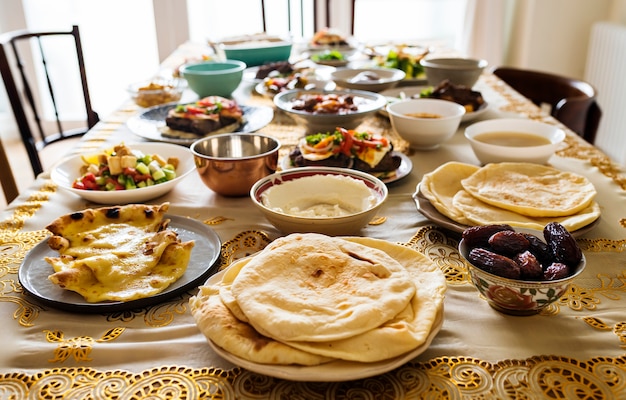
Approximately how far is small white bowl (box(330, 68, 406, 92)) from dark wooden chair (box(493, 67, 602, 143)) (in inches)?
26.9

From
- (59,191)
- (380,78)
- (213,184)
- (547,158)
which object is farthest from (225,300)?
(380,78)

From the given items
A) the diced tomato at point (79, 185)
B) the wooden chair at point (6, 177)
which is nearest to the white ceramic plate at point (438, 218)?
the diced tomato at point (79, 185)

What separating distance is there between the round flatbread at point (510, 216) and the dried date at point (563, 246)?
0.48ft

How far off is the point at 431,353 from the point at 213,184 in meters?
0.76

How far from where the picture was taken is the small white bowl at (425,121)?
1.68m

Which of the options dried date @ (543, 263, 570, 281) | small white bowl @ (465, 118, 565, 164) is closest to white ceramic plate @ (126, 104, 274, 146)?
small white bowl @ (465, 118, 565, 164)

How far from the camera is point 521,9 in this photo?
4312 mm

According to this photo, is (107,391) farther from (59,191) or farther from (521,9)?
(521,9)

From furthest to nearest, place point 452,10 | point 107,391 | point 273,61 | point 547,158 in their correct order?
point 452,10 < point 273,61 < point 547,158 < point 107,391

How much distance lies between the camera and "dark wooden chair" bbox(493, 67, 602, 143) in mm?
2252

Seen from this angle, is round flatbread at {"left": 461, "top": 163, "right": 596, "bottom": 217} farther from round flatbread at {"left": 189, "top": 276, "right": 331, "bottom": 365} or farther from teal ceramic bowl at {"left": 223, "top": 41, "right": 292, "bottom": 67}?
teal ceramic bowl at {"left": 223, "top": 41, "right": 292, "bottom": 67}

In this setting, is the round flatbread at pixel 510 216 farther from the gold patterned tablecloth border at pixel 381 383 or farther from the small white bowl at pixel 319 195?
the gold patterned tablecloth border at pixel 381 383

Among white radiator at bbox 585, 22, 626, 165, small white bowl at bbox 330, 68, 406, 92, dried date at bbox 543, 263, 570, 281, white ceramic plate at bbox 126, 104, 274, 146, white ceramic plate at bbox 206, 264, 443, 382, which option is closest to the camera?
white ceramic plate at bbox 206, 264, 443, 382

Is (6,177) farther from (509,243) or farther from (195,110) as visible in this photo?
(509,243)
